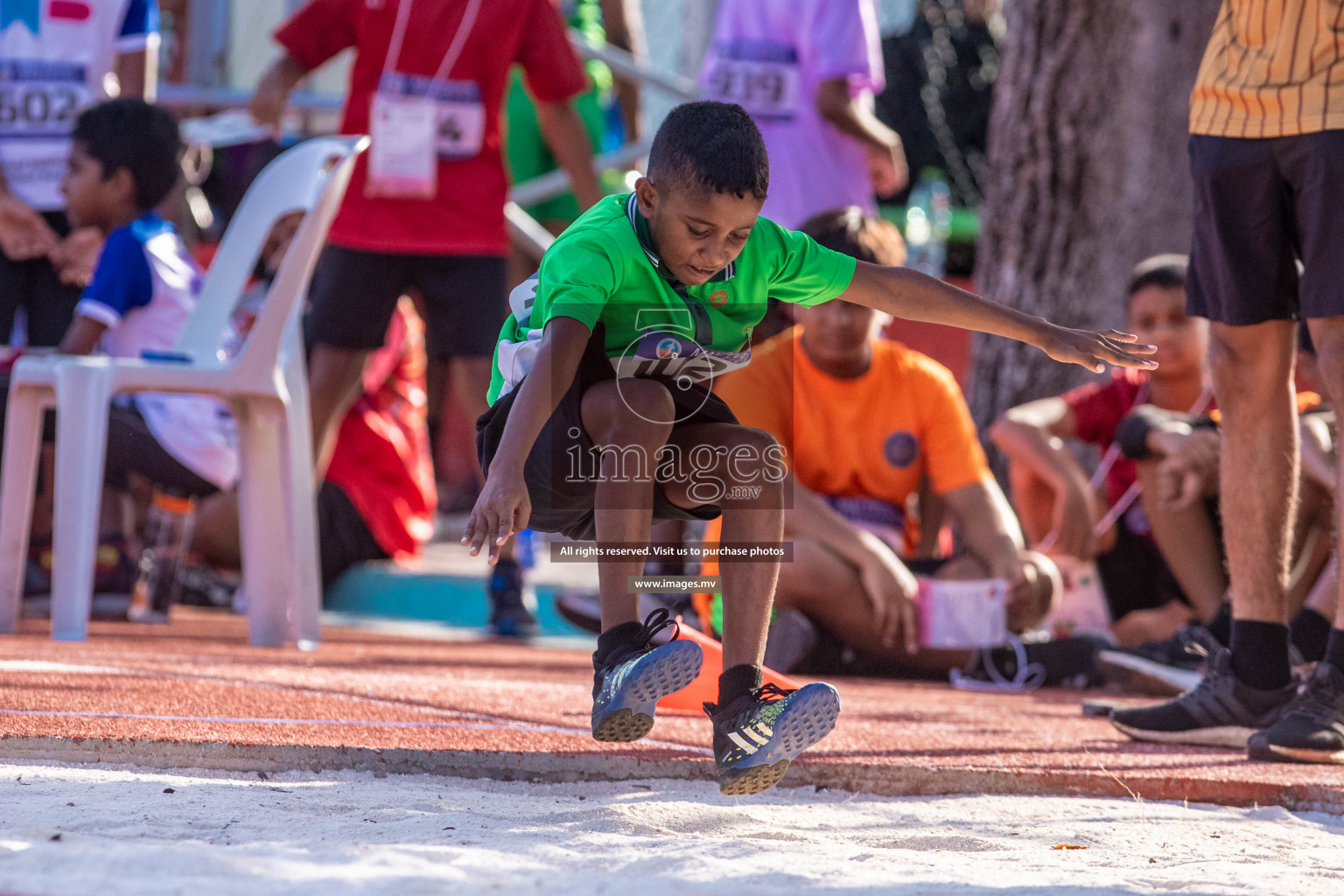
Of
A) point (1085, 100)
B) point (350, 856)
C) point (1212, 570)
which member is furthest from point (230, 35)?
point (350, 856)

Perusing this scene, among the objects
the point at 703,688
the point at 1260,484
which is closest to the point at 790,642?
the point at 703,688

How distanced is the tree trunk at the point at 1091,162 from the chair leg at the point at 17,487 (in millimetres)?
3717

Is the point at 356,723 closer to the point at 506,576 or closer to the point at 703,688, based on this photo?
the point at 703,688

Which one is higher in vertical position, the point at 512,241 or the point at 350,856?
the point at 512,241

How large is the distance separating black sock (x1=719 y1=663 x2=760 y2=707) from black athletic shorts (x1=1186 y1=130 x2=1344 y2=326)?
143 cm

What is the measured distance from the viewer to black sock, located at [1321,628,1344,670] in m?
3.09

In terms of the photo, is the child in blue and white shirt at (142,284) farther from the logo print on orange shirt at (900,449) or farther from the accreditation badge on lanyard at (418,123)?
the logo print on orange shirt at (900,449)

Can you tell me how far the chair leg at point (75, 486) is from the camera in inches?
154

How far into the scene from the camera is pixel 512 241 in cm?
651

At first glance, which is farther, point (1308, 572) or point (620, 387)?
point (1308, 572)

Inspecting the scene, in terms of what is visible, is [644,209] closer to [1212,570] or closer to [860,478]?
[860,478]

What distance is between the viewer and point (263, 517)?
4.39m

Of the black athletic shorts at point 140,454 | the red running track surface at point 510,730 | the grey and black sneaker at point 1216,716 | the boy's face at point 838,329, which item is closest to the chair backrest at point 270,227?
the black athletic shorts at point 140,454

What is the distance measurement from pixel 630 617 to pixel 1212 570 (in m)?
2.62
